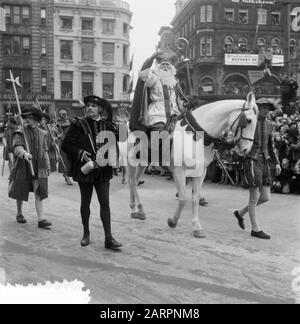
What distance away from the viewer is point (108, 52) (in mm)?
14992

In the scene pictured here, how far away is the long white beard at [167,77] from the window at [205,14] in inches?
1255

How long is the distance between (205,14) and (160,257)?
117ft

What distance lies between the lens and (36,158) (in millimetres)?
6500

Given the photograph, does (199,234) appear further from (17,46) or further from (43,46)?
(43,46)

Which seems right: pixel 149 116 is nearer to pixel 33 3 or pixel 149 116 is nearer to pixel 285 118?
pixel 285 118

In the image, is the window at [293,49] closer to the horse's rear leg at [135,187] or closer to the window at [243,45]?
the window at [243,45]

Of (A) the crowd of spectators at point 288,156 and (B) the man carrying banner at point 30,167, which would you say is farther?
(A) the crowd of spectators at point 288,156

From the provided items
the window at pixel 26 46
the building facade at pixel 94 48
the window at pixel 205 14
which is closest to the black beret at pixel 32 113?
the building facade at pixel 94 48

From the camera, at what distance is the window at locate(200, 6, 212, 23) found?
119 feet

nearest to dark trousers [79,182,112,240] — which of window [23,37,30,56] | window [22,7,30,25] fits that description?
window [22,7,30,25]

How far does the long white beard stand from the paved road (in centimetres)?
223

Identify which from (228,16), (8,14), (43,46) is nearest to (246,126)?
(8,14)

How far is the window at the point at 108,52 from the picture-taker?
530 inches

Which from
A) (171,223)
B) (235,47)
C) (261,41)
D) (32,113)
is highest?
(261,41)
